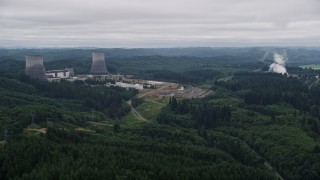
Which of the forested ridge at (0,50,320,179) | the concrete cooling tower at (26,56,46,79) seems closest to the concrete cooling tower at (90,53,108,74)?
the forested ridge at (0,50,320,179)

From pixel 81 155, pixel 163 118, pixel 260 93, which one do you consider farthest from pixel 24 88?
pixel 81 155

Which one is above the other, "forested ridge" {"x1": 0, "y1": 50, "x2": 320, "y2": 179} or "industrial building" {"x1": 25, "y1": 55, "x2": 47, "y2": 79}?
"industrial building" {"x1": 25, "y1": 55, "x2": 47, "y2": 79}

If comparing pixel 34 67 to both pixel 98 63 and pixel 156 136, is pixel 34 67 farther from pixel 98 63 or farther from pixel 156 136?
pixel 156 136

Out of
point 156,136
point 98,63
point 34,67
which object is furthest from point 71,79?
point 156,136

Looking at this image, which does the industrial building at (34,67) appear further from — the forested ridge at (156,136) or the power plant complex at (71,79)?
the forested ridge at (156,136)

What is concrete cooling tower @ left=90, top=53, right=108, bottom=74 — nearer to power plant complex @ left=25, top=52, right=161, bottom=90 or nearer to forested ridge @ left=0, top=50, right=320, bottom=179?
power plant complex @ left=25, top=52, right=161, bottom=90

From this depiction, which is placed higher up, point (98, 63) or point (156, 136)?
point (98, 63)

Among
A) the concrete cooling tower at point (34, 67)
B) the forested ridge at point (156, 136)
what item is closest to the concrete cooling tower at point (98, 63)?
the forested ridge at point (156, 136)

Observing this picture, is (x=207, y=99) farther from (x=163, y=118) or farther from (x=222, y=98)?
A: (x=163, y=118)
